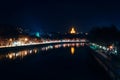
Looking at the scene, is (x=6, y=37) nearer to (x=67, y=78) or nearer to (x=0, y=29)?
(x=0, y=29)

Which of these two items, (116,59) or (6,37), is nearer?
(116,59)

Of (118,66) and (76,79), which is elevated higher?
(118,66)

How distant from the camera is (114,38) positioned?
63.1 meters

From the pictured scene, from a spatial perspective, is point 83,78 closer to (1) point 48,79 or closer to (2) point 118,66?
(1) point 48,79

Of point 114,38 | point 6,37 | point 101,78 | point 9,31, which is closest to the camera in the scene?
point 101,78

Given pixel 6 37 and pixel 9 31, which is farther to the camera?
pixel 9 31

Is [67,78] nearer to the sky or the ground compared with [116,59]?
nearer to the ground

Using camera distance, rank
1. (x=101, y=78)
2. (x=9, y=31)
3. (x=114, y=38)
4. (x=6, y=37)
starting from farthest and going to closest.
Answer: (x=9, y=31) < (x=6, y=37) < (x=114, y=38) < (x=101, y=78)

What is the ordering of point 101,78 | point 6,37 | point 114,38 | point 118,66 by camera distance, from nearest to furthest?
point 118,66 → point 101,78 → point 114,38 → point 6,37

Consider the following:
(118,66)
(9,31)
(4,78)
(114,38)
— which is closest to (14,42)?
(9,31)

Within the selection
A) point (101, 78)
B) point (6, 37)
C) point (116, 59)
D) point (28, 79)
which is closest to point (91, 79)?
point (101, 78)

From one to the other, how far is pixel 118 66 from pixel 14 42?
80.5 meters

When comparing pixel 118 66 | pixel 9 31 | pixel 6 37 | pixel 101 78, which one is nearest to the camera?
pixel 118 66

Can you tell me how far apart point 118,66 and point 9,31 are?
81124 mm
